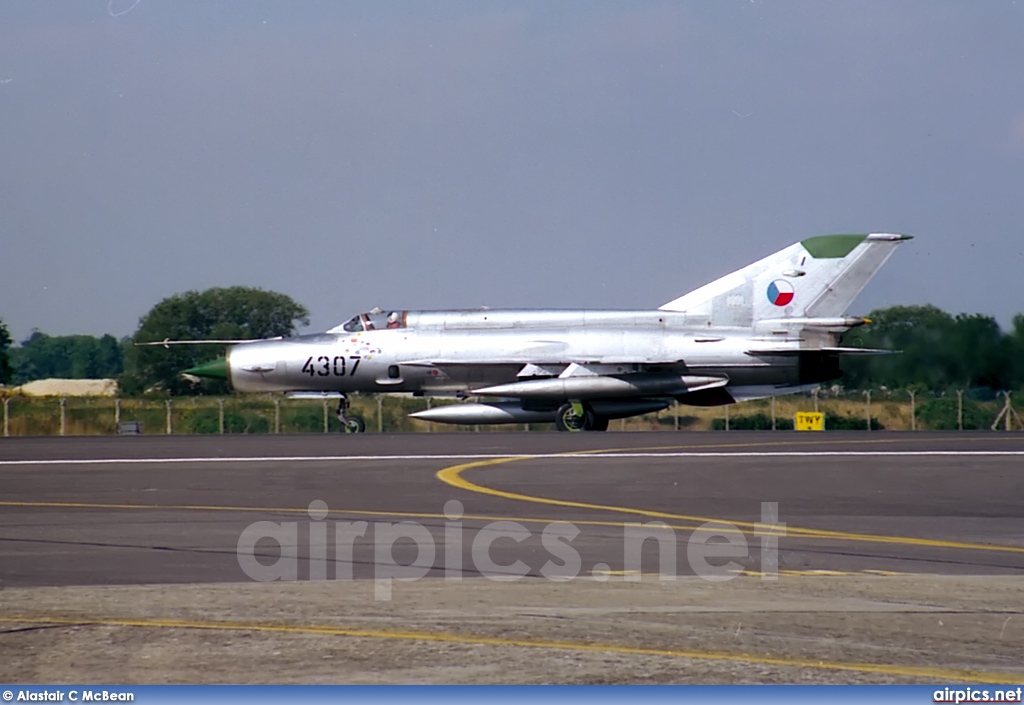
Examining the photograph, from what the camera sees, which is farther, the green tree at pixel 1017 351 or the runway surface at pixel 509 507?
the green tree at pixel 1017 351

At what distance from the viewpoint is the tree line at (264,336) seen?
3228 centimetres

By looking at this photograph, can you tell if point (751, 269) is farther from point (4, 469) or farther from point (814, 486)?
point (4, 469)

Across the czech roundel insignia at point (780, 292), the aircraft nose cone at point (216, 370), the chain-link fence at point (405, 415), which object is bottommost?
the chain-link fence at point (405, 415)

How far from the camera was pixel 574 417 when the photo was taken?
30328 millimetres

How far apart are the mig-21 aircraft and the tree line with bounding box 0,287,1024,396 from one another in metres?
1.78

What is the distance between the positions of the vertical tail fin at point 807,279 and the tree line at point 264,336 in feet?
3.97

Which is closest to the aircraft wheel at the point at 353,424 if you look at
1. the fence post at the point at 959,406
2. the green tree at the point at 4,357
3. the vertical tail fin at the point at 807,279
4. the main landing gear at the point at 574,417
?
the main landing gear at the point at 574,417

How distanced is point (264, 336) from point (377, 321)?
37411mm

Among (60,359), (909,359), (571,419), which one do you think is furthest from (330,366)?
(60,359)

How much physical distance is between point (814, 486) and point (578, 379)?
14.2 metres

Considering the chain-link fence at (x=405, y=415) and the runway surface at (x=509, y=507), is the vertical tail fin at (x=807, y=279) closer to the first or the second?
the chain-link fence at (x=405, y=415)

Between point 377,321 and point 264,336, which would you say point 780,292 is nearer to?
point 377,321

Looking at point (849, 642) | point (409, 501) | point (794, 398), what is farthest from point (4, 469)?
point (794, 398)

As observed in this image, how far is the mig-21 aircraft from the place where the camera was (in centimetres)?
3053
